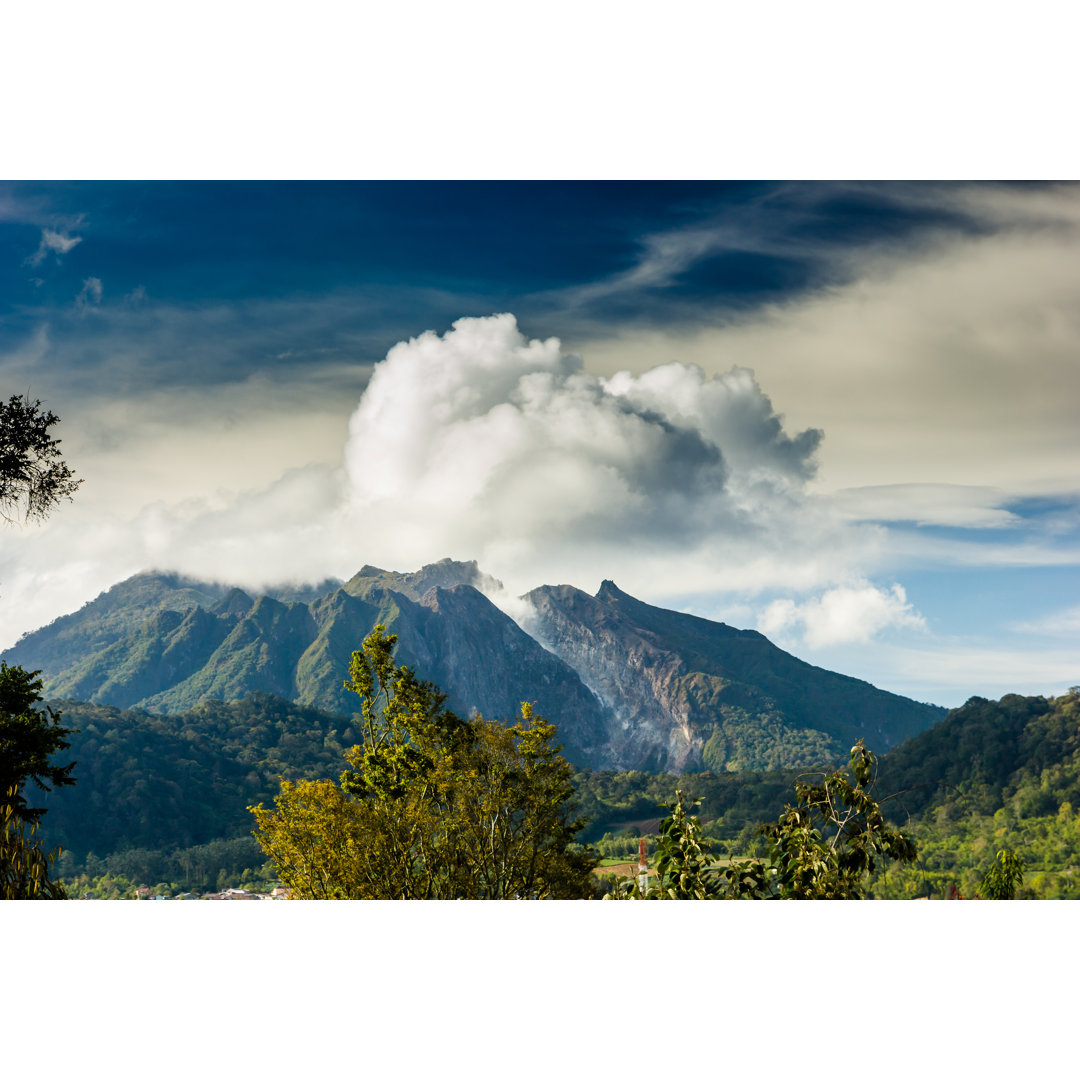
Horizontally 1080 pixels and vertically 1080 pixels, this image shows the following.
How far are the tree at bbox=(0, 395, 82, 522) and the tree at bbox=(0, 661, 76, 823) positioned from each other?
148 centimetres

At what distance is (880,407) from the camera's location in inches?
284

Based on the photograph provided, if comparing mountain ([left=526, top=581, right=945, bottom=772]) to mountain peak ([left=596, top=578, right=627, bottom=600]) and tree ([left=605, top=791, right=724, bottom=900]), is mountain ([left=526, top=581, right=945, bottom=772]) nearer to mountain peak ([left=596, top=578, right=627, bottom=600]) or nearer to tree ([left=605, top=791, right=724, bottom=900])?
mountain peak ([left=596, top=578, right=627, bottom=600])

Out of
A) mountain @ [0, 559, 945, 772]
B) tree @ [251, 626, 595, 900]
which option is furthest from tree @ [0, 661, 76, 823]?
mountain @ [0, 559, 945, 772]

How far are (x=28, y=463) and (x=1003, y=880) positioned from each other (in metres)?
7.06

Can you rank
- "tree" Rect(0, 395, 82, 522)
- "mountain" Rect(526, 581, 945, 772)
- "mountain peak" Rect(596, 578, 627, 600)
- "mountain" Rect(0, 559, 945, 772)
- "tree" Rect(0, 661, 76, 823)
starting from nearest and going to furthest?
"tree" Rect(0, 661, 76, 823)
"tree" Rect(0, 395, 82, 522)
"mountain peak" Rect(596, 578, 627, 600)
"mountain" Rect(0, 559, 945, 772)
"mountain" Rect(526, 581, 945, 772)

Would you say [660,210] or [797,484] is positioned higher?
[660,210]

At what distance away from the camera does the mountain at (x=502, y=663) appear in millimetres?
8531

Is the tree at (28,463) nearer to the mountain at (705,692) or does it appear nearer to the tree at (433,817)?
the tree at (433,817)

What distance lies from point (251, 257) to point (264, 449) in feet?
5.22

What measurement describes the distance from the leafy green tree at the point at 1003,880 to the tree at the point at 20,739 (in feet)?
18.5

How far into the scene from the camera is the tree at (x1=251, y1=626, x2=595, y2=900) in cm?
543
